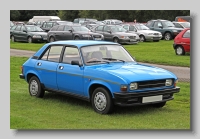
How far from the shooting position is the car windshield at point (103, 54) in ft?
30.6

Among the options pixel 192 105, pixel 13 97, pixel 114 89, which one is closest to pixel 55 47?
pixel 13 97

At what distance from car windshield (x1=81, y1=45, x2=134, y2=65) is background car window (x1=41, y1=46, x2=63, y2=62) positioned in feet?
2.55

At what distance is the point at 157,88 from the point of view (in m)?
8.66

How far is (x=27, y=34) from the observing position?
110 feet

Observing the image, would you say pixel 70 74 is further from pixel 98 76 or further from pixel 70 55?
pixel 98 76

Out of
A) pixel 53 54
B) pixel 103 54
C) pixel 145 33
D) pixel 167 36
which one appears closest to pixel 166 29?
pixel 167 36

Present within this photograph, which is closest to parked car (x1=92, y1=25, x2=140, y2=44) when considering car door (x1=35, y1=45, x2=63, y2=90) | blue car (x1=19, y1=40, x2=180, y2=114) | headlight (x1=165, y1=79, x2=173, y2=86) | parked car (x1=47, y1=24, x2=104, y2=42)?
parked car (x1=47, y1=24, x2=104, y2=42)

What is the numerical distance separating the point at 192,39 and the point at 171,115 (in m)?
1.99

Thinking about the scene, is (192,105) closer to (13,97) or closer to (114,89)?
(114,89)

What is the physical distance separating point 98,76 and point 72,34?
74.5ft

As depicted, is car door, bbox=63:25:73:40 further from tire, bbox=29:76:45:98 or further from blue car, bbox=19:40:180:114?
tire, bbox=29:76:45:98

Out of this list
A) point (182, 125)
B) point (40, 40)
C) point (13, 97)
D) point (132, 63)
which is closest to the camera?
point (182, 125)

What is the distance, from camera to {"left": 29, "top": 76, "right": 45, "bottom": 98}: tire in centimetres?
1037

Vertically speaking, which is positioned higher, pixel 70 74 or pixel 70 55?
pixel 70 55
